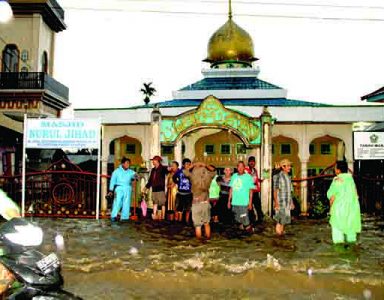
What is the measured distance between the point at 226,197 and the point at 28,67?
56.7ft

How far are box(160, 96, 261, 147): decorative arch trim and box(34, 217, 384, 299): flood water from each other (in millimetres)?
4107

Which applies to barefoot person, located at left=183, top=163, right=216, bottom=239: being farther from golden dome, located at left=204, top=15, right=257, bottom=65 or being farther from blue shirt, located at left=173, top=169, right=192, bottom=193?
golden dome, located at left=204, top=15, right=257, bottom=65

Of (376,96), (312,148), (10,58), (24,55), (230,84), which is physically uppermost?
(24,55)

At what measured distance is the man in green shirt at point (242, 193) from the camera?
416 inches

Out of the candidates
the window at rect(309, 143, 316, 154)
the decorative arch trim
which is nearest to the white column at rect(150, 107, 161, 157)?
the decorative arch trim

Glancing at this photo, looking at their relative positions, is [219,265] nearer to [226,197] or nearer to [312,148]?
[226,197]

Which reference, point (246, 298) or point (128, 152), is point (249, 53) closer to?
point (128, 152)

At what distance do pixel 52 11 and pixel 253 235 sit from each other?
21280 millimetres

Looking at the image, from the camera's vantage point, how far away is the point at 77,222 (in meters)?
12.5

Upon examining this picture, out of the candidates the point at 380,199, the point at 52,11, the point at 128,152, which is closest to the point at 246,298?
the point at 380,199

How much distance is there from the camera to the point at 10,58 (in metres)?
26.3

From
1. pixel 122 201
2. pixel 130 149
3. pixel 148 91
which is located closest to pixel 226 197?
pixel 122 201

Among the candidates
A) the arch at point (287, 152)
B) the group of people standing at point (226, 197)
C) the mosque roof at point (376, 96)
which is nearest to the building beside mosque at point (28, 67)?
the group of people standing at point (226, 197)

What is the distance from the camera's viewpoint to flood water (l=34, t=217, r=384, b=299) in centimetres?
637
